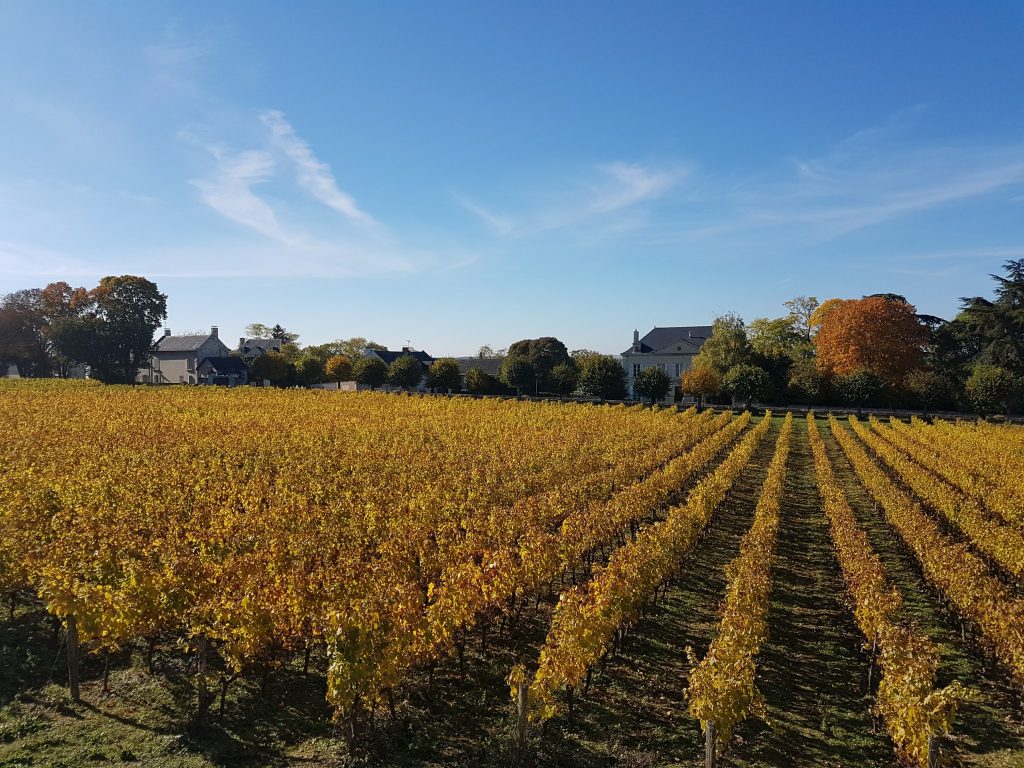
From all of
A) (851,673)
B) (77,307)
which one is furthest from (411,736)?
(77,307)

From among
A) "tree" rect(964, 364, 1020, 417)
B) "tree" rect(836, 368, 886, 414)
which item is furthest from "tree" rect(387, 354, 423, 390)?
"tree" rect(964, 364, 1020, 417)

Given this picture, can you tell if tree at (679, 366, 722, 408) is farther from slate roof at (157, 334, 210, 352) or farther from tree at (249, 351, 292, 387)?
slate roof at (157, 334, 210, 352)

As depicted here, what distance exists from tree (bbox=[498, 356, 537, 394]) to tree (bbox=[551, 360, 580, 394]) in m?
2.90

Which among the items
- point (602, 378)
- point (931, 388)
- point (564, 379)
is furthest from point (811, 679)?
point (564, 379)

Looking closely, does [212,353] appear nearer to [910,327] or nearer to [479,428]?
[479,428]

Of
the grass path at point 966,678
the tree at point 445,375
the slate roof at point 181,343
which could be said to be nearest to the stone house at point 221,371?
the slate roof at point 181,343

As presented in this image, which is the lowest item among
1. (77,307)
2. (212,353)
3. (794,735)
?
(794,735)

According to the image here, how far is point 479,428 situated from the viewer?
115ft

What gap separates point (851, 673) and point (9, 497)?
58.7 feet

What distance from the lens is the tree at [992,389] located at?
50.2 metres

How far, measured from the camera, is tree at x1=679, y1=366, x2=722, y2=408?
2520 inches

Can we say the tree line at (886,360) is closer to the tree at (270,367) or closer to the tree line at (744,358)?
the tree line at (744,358)

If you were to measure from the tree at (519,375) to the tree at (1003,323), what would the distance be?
4697 centimetres

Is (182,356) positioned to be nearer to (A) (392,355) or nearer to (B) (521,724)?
(A) (392,355)
